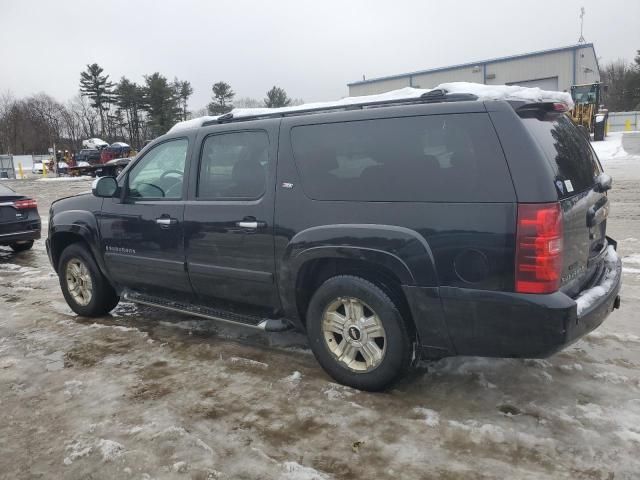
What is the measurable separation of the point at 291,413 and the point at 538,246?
5.83ft

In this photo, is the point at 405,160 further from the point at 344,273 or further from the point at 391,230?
the point at 344,273

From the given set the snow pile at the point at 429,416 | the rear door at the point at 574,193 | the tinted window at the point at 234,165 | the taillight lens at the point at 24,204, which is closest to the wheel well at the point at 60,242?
the tinted window at the point at 234,165

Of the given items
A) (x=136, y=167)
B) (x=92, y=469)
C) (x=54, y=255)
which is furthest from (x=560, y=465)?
(x=54, y=255)

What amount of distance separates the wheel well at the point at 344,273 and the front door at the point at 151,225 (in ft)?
3.93

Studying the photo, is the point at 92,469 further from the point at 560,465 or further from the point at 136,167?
the point at 136,167

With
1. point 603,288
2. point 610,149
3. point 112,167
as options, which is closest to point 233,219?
point 603,288

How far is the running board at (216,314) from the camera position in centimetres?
385

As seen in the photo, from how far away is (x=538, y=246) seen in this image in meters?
2.74

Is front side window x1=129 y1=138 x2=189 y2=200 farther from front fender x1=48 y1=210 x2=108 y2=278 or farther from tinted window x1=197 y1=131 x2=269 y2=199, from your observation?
front fender x1=48 y1=210 x2=108 y2=278

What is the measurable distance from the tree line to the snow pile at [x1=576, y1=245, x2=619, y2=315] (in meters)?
62.1

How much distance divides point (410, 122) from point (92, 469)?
2.66 m

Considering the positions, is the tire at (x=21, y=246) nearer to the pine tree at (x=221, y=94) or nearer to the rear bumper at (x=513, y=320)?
the rear bumper at (x=513, y=320)

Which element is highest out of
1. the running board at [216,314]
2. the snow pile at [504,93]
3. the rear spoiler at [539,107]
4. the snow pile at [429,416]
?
the snow pile at [504,93]

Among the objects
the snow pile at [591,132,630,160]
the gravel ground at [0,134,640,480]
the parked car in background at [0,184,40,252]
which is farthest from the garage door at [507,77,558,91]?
the gravel ground at [0,134,640,480]
